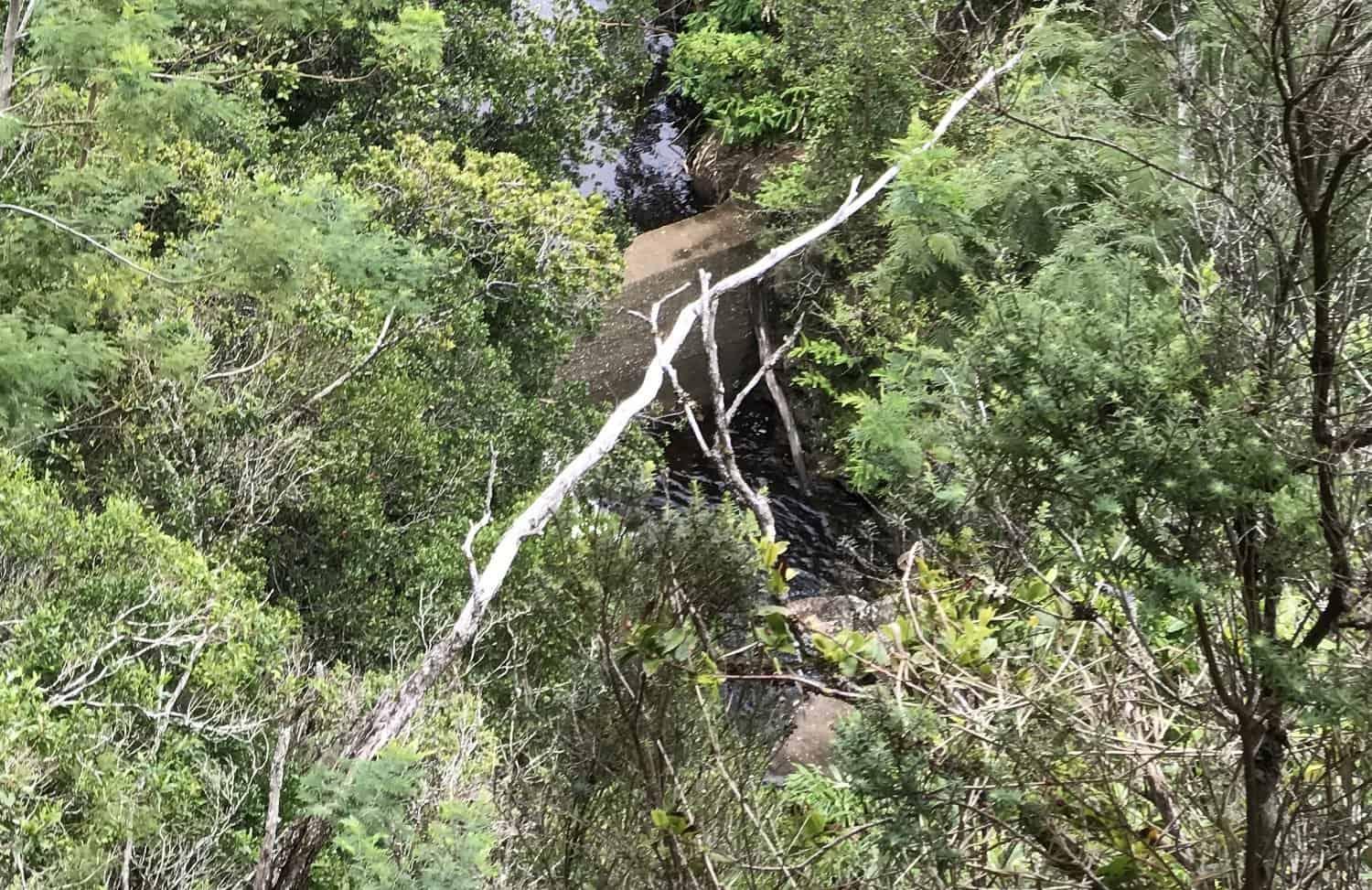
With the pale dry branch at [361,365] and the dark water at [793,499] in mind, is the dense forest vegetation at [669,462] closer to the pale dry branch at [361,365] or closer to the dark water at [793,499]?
the pale dry branch at [361,365]

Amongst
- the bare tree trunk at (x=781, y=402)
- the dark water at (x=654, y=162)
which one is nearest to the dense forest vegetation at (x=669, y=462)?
the bare tree trunk at (x=781, y=402)

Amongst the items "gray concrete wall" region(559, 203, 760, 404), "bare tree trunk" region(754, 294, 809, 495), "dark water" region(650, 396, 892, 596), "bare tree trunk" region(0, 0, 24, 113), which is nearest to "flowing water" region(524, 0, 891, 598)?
"dark water" region(650, 396, 892, 596)

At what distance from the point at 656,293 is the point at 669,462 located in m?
2.26

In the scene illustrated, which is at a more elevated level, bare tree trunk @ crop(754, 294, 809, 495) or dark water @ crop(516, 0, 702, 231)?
dark water @ crop(516, 0, 702, 231)

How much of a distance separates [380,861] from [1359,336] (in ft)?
11.2

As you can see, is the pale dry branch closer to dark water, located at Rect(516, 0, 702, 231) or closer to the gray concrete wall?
the gray concrete wall

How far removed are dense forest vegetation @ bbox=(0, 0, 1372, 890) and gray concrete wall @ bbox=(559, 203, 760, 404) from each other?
2.00ft

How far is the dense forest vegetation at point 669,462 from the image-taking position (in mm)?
2070

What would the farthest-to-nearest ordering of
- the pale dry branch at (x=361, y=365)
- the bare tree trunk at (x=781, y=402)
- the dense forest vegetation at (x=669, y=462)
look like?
the bare tree trunk at (x=781, y=402) < the pale dry branch at (x=361, y=365) < the dense forest vegetation at (x=669, y=462)

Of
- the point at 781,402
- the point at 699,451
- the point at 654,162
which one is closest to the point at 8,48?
the point at 781,402

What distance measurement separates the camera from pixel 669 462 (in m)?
13.5

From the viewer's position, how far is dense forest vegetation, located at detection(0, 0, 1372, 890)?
2.07 metres

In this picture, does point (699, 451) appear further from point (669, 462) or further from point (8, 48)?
point (8, 48)

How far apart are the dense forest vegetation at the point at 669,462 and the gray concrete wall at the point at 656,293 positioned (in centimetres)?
61
